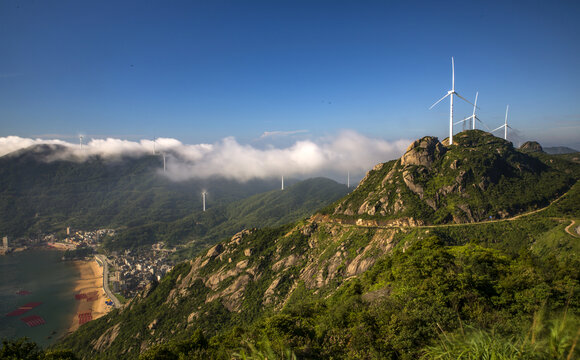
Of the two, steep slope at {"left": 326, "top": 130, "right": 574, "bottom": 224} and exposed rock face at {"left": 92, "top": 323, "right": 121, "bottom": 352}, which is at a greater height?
steep slope at {"left": 326, "top": 130, "right": 574, "bottom": 224}

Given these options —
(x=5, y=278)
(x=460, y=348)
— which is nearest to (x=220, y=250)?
(x=460, y=348)

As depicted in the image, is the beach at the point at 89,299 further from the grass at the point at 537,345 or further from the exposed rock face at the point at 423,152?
the grass at the point at 537,345

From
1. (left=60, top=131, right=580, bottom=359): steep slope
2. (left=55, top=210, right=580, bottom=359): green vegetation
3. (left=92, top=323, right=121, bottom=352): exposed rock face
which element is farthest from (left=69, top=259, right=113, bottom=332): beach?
(left=55, top=210, right=580, bottom=359): green vegetation

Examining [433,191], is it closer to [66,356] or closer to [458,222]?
[458,222]

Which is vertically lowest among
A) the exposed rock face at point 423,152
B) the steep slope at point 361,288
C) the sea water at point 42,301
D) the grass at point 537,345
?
the sea water at point 42,301

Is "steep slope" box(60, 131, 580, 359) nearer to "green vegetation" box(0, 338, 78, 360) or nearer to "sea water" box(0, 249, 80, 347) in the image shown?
"green vegetation" box(0, 338, 78, 360)

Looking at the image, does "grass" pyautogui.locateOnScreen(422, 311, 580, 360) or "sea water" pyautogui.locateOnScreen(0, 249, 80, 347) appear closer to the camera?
"grass" pyautogui.locateOnScreen(422, 311, 580, 360)

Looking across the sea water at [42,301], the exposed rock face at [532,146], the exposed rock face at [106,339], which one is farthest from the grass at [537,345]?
the exposed rock face at [532,146]
